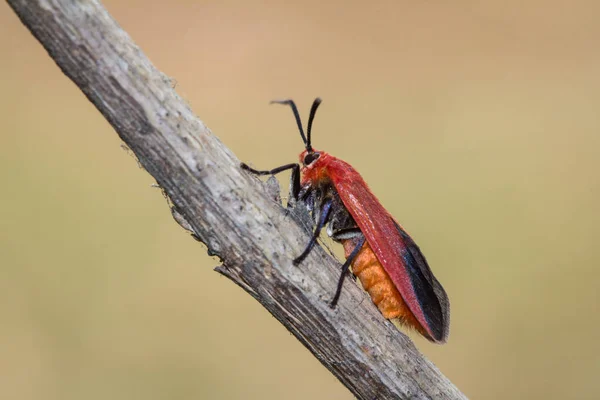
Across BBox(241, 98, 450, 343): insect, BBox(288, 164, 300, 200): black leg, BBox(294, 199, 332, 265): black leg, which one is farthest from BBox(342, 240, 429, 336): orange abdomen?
BBox(288, 164, 300, 200): black leg

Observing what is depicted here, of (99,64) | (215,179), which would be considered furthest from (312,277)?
(99,64)

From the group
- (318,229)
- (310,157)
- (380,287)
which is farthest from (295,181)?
(380,287)

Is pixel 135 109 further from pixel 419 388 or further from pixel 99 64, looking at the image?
pixel 419 388

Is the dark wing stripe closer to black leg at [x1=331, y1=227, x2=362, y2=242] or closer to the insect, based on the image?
the insect

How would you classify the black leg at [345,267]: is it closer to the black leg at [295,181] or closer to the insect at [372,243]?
the insect at [372,243]

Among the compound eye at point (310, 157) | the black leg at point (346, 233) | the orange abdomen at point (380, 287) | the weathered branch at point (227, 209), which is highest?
the compound eye at point (310, 157)

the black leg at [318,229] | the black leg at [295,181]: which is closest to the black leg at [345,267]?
the black leg at [318,229]

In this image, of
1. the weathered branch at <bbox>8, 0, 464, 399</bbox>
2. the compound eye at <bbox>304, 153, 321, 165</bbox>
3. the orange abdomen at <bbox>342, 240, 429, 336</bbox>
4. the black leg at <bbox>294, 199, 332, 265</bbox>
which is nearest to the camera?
the weathered branch at <bbox>8, 0, 464, 399</bbox>
